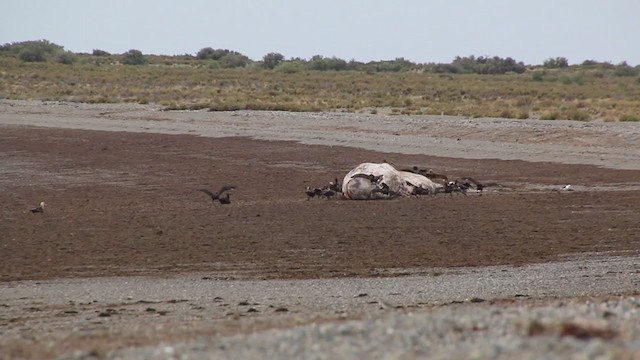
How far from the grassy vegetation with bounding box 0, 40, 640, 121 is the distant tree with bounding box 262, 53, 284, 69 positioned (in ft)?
29.1

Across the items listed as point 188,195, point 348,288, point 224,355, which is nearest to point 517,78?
Answer: point 188,195

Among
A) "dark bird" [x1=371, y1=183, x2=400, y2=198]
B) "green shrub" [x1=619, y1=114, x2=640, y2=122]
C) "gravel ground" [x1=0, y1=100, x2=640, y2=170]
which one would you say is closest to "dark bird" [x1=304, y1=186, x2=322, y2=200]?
"dark bird" [x1=371, y1=183, x2=400, y2=198]

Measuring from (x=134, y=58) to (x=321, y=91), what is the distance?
43161 mm

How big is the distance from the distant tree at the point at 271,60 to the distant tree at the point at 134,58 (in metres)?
9.84

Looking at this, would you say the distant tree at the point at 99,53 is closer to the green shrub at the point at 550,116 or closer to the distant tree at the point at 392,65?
the distant tree at the point at 392,65

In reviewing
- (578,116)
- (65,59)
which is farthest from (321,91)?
(65,59)

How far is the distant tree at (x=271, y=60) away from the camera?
101037 millimetres

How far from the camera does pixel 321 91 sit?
208ft

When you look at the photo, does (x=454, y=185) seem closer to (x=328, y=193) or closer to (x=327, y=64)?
(x=328, y=193)

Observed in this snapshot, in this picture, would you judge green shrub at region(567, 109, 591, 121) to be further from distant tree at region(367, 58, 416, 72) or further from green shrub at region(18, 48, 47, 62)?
distant tree at region(367, 58, 416, 72)

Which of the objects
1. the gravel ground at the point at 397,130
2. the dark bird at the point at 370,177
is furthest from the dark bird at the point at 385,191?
the gravel ground at the point at 397,130

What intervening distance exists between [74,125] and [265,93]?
71.3 ft

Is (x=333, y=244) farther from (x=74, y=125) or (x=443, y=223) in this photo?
(x=74, y=125)

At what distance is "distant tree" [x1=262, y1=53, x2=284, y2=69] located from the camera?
331 ft
